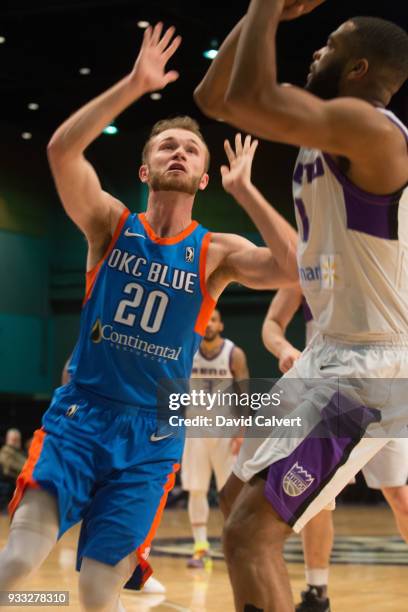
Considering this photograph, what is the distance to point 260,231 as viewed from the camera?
11.4 ft

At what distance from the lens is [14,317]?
20.0 meters

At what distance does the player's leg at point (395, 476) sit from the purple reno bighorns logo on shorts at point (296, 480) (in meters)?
1.68

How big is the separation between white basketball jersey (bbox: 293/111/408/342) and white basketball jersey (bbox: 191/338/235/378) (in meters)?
5.60

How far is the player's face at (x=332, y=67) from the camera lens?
3.01 metres

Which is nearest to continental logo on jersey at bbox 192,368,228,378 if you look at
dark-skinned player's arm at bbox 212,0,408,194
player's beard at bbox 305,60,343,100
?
player's beard at bbox 305,60,343,100

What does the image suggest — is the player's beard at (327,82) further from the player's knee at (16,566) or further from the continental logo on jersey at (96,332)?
the player's knee at (16,566)

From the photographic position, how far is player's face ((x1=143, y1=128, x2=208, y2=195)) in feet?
13.2

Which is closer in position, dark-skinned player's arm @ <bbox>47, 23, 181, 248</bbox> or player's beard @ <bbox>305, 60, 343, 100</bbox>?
player's beard @ <bbox>305, 60, 343, 100</bbox>

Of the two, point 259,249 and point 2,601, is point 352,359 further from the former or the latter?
point 2,601

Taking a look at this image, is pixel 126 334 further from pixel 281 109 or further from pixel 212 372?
pixel 212 372

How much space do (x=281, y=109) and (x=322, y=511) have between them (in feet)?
9.60

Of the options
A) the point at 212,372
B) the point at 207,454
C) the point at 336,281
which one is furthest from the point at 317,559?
the point at 212,372

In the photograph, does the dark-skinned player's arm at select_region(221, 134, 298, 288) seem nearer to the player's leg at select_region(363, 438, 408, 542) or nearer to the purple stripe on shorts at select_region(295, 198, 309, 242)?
the purple stripe on shorts at select_region(295, 198, 309, 242)

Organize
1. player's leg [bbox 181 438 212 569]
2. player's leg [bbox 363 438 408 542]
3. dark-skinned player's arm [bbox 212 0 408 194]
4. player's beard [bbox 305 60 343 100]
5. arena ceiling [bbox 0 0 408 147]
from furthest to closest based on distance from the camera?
arena ceiling [bbox 0 0 408 147] < player's leg [bbox 181 438 212 569] < player's leg [bbox 363 438 408 542] < player's beard [bbox 305 60 343 100] < dark-skinned player's arm [bbox 212 0 408 194]
